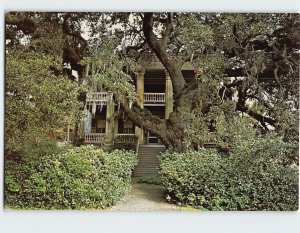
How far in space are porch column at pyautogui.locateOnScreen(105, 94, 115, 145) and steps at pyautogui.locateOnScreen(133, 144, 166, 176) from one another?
1.23 feet

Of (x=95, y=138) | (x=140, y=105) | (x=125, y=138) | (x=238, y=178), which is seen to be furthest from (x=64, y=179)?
(x=238, y=178)

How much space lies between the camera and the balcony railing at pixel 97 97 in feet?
16.5

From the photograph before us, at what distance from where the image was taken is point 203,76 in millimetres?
5191

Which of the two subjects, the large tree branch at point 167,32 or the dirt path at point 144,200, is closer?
the dirt path at point 144,200

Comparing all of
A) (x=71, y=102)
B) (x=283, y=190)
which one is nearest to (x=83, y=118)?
(x=71, y=102)

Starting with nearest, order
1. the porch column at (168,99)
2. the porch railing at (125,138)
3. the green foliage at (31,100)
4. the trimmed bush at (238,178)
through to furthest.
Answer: the green foliage at (31,100) < the trimmed bush at (238,178) < the porch railing at (125,138) < the porch column at (168,99)

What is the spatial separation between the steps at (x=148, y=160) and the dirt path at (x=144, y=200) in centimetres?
13

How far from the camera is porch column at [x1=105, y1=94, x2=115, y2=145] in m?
4.97

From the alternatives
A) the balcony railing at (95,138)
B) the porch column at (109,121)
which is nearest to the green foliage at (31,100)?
the balcony railing at (95,138)

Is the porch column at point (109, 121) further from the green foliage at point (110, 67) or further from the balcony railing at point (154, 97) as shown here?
Answer: the balcony railing at point (154, 97)

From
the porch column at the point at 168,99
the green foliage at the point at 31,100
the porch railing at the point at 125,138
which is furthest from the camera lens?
the porch column at the point at 168,99

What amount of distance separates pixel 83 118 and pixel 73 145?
1.04 ft

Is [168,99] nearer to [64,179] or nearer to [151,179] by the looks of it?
[151,179]

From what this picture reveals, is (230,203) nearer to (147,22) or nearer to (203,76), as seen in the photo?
(203,76)
